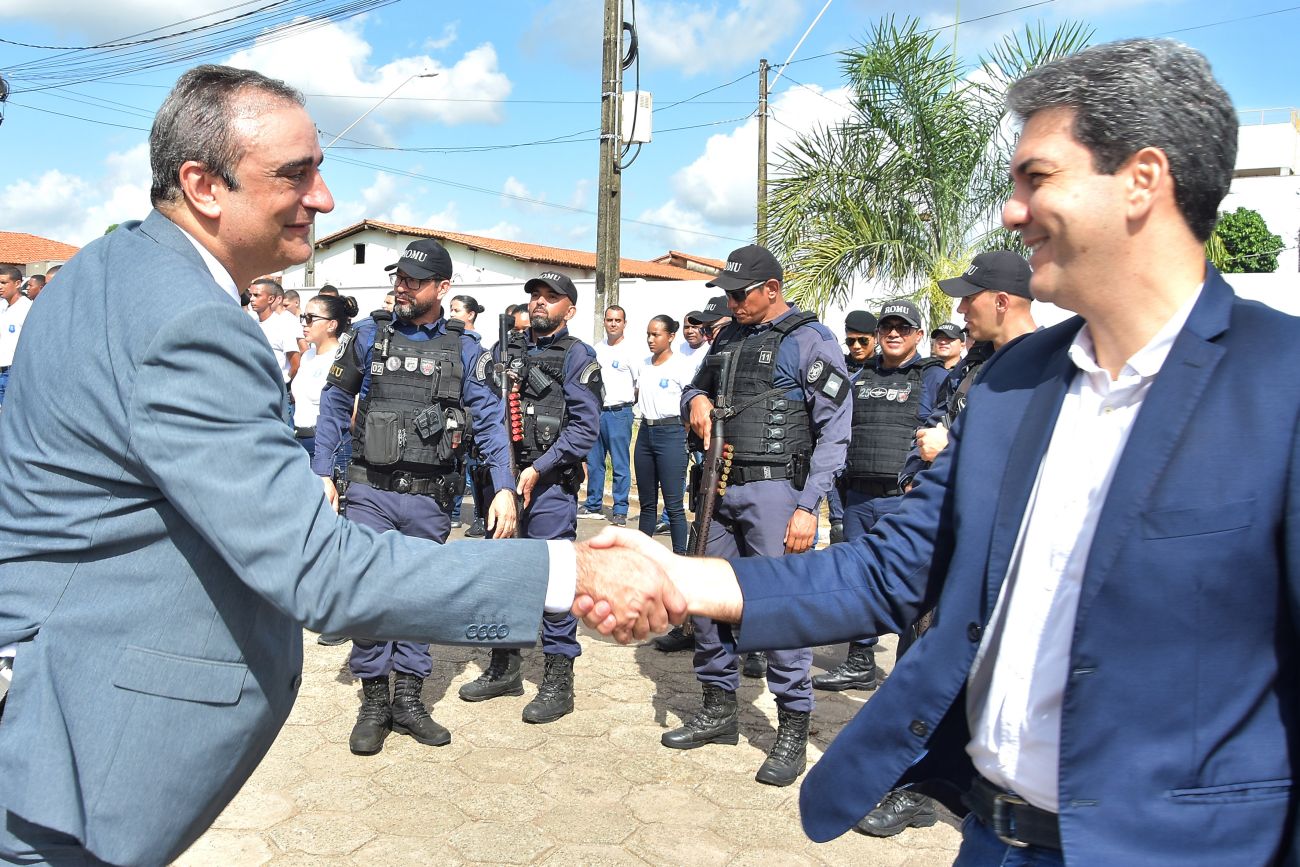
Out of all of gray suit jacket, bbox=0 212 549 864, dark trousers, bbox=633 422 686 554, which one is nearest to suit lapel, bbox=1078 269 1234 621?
gray suit jacket, bbox=0 212 549 864

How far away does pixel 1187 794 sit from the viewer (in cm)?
154

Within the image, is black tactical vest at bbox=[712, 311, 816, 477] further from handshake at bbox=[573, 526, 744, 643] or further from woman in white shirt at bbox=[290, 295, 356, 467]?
woman in white shirt at bbox=[290, 295, 356, 467]

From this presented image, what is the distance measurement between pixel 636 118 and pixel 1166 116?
12.2 metres

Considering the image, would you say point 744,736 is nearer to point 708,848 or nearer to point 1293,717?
point 708,848

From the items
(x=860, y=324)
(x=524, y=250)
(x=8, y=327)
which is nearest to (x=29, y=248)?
(x=524, y=250)

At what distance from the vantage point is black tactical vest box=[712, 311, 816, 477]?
16.5 feet

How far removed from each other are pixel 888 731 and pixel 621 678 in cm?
419

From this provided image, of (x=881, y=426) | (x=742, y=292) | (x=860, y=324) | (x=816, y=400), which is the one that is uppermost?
(x=742, y=292)

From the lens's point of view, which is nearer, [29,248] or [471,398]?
[471,398]

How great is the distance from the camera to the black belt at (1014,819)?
172 cm

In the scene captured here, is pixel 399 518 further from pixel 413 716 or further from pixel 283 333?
pixel 283 333

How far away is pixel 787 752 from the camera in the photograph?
4.63 meters

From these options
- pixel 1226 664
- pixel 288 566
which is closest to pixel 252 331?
pixel 288 566

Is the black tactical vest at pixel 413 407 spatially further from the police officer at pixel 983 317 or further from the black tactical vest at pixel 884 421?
the black tactical vest at pixel 884 421
